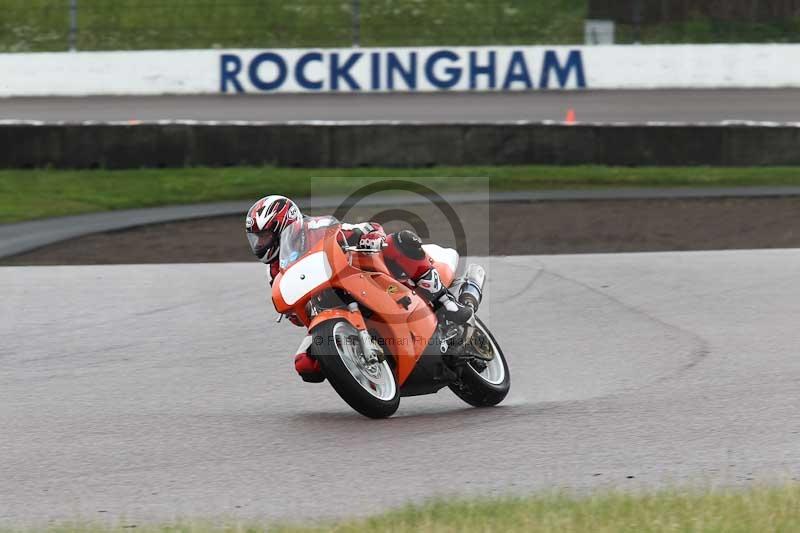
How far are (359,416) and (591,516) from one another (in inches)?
87.6

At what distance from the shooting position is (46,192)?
1511 centimetres

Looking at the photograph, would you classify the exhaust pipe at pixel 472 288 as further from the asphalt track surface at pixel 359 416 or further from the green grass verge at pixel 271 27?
the green grass verge at pixel 271 27

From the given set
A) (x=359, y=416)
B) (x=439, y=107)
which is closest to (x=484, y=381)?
(x=359, y=416)

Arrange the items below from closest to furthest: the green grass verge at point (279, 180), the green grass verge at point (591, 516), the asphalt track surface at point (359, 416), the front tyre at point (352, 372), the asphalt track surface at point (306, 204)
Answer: the green grass verge at point (591, 516), the asphalt track surface at point (359, 416), the front tyre at point (352, 372), the asphalt track surface at point (306, 204), the green grass verge at point (279, 180)

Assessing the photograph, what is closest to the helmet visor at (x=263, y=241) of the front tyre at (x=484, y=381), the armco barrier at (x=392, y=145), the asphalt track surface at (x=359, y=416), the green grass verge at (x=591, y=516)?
the asphalt track surface at (x=359, y=416)

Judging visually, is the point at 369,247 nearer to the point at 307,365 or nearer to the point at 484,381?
the point at 307,365

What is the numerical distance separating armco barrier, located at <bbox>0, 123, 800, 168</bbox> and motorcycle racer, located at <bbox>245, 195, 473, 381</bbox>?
946cm

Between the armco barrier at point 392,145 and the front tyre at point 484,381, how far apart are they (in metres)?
9.22

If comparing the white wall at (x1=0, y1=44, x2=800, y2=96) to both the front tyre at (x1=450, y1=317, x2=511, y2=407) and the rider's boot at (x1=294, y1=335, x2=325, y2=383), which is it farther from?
the rider's boot at (x1=294, y1=335, x2=325, y2=383)

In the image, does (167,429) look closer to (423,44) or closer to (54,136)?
(54,136)

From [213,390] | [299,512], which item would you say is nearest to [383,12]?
[213,390]

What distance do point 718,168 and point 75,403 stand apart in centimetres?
1111

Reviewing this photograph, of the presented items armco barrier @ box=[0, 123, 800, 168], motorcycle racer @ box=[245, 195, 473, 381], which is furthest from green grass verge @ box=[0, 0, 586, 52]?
motorcycle racer @ box=[245, 195, 473, 381]

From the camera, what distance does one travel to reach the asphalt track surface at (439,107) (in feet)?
63.8
